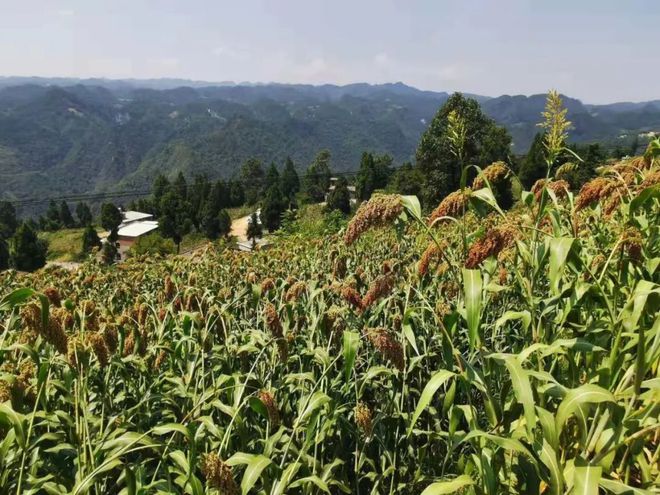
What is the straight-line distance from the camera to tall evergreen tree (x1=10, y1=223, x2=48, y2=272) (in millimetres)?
53406

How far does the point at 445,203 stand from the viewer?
2.17 meters

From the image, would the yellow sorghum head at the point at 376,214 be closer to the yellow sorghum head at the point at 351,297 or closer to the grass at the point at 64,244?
the yellow sorghum head at the point at 351,297

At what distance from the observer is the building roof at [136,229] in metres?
74.8

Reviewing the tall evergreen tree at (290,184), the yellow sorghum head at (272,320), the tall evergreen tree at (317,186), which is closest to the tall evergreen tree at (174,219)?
the tall evergreen tree at (317,186)

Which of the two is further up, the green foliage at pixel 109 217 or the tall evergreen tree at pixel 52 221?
the green foliage at pixel 109 217

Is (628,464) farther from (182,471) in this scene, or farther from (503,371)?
(182,471)

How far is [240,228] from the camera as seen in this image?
7556cm

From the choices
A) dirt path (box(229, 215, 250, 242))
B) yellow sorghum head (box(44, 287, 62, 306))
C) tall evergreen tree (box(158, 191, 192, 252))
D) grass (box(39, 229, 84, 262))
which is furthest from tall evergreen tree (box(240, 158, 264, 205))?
yellow sorghum head (box(44, 287, 62, 306))

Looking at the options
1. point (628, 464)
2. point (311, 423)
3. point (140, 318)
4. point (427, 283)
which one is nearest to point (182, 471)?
point (311, 423)

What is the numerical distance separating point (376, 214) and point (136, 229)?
270ft

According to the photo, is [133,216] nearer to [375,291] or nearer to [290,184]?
[290,184]

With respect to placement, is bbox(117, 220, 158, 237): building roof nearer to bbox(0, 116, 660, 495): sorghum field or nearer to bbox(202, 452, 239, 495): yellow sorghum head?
bbox(0, 116, 660, 495): sorghum field

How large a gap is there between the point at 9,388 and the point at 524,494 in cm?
238

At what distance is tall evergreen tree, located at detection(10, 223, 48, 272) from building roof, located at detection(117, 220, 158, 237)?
61.1ft
